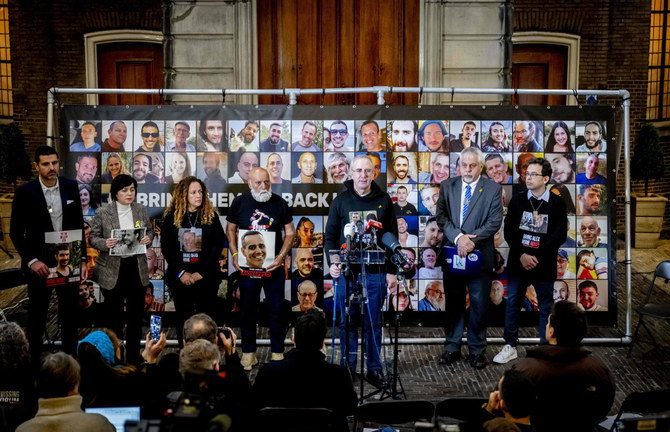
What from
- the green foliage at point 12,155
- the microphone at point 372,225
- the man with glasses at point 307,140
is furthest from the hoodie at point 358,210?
the green foliage at point 12,155

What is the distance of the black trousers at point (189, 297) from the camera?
6504mm

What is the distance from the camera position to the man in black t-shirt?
6.63 m

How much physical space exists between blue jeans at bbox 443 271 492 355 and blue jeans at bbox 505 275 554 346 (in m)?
0.31

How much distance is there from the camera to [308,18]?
945 centimetres

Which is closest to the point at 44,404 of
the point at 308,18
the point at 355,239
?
the point at 355,239

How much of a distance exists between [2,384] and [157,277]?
332cm

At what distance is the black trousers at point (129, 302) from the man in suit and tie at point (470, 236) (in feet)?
9.98

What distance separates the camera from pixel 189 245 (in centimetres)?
653

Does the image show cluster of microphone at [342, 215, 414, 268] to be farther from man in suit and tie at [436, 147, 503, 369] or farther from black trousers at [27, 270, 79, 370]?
black trousers at [27, 270, 79, 370]

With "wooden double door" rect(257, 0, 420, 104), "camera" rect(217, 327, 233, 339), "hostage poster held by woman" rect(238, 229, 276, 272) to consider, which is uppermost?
"wooden double door" rect(257, 0, 420, 104)

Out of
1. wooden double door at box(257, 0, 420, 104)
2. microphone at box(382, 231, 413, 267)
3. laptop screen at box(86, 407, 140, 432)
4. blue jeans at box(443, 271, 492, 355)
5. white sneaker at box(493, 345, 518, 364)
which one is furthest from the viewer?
wooden double door at box(257, 0, 420, 104)

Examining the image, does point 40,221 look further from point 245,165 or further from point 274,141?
point 274,141

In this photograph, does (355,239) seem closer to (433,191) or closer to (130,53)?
(433,191)

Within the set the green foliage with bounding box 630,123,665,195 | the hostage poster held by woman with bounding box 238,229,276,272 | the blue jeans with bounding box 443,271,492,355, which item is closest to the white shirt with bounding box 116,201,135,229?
the hostage poster held by woman with bounding box 238,229,276,272
